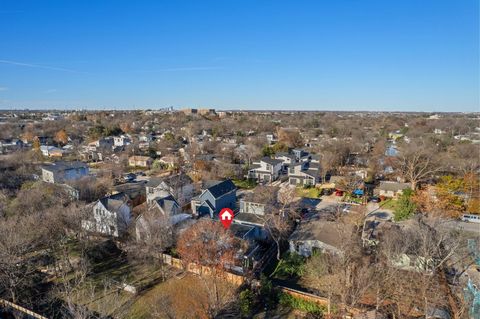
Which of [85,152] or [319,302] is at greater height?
[85,152]

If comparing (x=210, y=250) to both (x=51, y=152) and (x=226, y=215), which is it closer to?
(x=226, y=215)

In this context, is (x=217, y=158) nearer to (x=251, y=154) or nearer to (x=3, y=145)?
(x=251, y=154)

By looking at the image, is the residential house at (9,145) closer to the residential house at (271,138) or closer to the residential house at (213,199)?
the residential house at (213,199)

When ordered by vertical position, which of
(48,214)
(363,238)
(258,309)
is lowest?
(258,309)

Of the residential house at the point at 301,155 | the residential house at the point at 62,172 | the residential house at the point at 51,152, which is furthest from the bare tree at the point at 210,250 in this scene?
the residential house at the point at 51,152

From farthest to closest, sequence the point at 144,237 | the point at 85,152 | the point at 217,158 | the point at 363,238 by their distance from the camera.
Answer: the point at 85,152, the point at 217,158, the point at 363,238, the point at 144,237

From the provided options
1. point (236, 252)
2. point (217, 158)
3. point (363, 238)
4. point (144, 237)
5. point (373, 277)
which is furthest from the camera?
point (217, 158)

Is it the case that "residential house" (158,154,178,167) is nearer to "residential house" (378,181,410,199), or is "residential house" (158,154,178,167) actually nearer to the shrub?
"residential house" (378,181,410,199)

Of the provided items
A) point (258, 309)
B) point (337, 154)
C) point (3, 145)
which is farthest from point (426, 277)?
point (3, 145)
